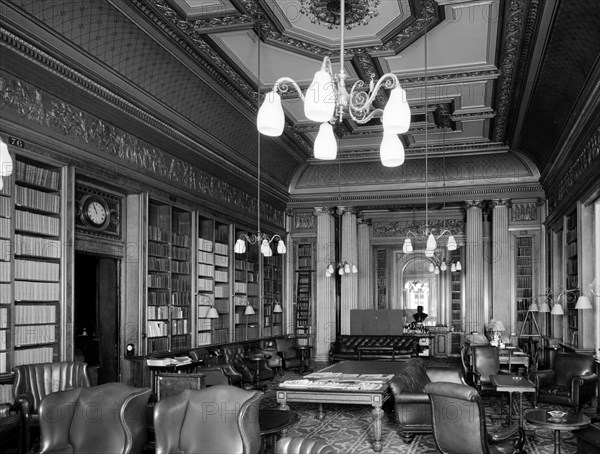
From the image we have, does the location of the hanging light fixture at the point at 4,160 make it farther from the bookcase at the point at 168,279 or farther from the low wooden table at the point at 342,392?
the bookcase at the point at 168,279

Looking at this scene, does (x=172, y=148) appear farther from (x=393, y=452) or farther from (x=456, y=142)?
(x=456, y=142)

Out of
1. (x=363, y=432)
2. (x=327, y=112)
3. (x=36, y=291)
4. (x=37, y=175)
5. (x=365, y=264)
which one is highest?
(x=37, y=175)

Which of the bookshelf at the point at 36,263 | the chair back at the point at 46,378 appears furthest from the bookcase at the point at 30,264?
the chair back at the point at 46,378

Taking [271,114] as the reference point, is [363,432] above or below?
below

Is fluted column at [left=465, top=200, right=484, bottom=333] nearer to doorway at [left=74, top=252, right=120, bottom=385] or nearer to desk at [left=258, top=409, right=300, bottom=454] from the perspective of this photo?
doorway at [left=74, top=252, right=120, bottom=385]

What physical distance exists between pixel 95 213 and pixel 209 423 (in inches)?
189

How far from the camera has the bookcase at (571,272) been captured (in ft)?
36.2

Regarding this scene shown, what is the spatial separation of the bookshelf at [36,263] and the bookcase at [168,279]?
2.26 meters

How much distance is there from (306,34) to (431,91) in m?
3.20

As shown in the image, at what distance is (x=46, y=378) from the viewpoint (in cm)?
658

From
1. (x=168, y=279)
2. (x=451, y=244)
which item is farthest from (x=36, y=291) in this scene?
(x=451, y=244)

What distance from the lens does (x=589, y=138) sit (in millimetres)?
9203

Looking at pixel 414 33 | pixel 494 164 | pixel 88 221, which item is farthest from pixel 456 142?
pixel 88 221

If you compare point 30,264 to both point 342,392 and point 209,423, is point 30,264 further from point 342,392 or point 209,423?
point 342,392
